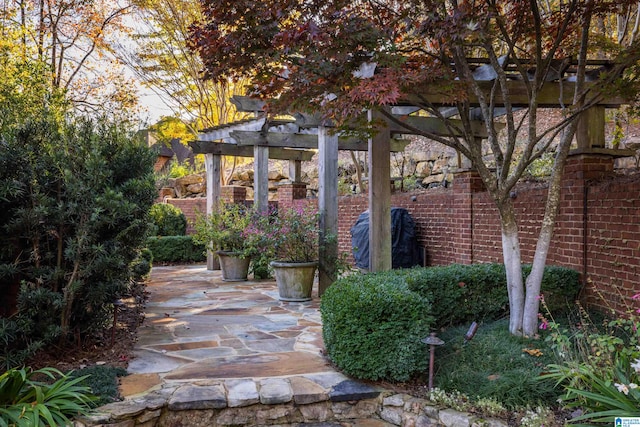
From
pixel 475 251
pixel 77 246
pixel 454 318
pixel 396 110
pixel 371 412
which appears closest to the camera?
pixel 371 412

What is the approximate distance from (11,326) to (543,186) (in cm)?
524

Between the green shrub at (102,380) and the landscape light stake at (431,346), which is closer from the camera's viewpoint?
the green shrub at (102,380)

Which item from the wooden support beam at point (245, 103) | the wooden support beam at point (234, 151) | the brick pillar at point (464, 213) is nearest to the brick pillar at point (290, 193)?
the wooden support beam at point (234, 151)

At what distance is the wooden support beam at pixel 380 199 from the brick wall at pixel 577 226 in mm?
1546

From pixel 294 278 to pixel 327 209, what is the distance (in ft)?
3.42

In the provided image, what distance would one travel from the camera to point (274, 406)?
3.22m

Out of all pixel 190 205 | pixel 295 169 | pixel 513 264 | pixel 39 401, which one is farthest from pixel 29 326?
pixel 190 205

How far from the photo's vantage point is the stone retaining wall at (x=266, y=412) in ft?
9.75

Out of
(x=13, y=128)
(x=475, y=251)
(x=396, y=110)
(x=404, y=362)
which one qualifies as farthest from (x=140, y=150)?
(x=475, y=251)

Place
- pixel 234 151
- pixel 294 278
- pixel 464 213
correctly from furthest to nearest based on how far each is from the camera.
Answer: pixel 234 151
pixel 464 213
pixel 294 278

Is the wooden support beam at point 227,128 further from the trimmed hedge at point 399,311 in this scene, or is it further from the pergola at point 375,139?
the trimmed hedge at point 399,311

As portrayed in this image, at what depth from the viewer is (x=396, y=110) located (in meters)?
7.28

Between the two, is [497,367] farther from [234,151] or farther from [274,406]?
[234,151]

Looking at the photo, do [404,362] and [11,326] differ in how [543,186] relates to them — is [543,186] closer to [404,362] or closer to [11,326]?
[404,362]
